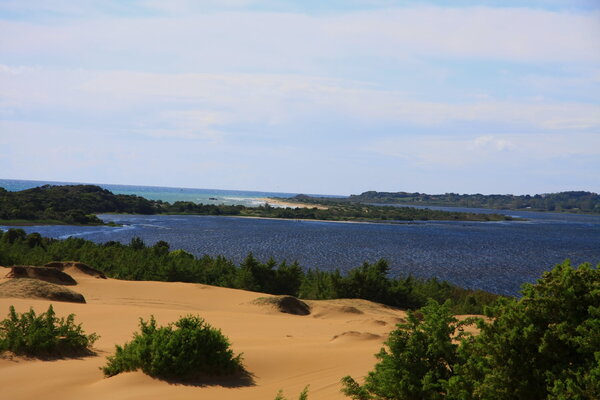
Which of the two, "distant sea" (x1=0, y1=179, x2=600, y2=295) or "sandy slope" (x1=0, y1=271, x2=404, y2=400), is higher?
"sandy slope" (x1=0, y1=271, x2=404, y2=400)

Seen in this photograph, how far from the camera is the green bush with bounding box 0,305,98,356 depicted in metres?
11.3

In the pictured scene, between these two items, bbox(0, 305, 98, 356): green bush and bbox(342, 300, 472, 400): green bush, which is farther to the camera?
bbox(0, 305, 98, 356): green bush

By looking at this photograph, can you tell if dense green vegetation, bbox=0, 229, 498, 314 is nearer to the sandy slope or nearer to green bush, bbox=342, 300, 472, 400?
the sandy slope

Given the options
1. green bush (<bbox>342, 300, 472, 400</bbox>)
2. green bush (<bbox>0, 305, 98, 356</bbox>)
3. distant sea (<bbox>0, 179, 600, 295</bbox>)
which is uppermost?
green bush (<bbox>342, 300, 472, 400</bbox>)

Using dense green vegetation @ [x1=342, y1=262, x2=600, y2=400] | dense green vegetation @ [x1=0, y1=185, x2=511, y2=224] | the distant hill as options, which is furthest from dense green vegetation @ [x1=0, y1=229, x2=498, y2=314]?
the distant hill

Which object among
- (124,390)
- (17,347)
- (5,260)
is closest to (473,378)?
(124,390)

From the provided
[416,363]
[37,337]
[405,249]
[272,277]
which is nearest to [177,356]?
[37,337]

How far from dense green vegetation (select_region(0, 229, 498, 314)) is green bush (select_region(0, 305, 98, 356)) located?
19.8 m

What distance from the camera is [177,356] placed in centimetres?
1016

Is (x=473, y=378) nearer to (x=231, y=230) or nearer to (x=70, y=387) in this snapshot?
(x=70, y=387)

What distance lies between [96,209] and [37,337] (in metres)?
122

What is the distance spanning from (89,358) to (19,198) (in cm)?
10276

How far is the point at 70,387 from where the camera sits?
9688mm

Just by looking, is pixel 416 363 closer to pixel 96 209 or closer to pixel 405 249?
pixel 405 249
